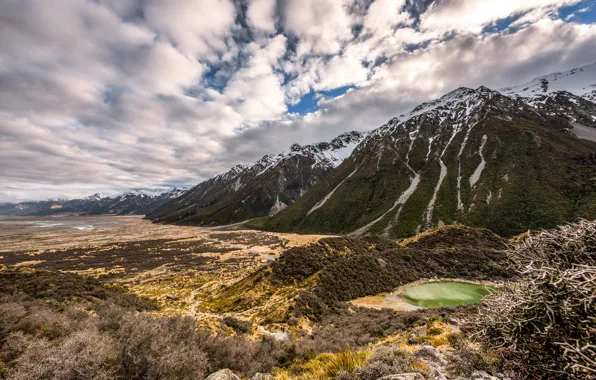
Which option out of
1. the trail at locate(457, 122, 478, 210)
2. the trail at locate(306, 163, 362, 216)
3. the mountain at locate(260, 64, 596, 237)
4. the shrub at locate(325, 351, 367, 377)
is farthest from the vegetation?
the shrub at locate(325, 351, 367, 377)

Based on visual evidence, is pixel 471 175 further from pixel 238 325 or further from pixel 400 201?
pixel 238 325

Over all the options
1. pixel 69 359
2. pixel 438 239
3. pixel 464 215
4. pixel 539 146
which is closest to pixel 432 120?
pixel 539 146

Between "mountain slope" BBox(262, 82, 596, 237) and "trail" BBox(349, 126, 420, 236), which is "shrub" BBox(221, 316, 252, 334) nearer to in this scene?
"mountain slope" BBox(262, 82, 596, 237)

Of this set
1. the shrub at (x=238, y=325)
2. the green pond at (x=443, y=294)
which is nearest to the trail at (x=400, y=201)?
the green pond at (x=443, y=294)

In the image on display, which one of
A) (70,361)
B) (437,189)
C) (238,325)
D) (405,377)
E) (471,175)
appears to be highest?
(471,175)

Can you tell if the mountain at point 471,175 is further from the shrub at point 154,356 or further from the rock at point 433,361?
the shrub at point 154,356

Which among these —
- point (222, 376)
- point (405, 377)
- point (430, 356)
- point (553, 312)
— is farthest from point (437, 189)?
point (222, 376)

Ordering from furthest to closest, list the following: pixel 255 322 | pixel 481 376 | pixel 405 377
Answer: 1. pixel 255 322
2. pixel 481 376
3. pixel 405 377
